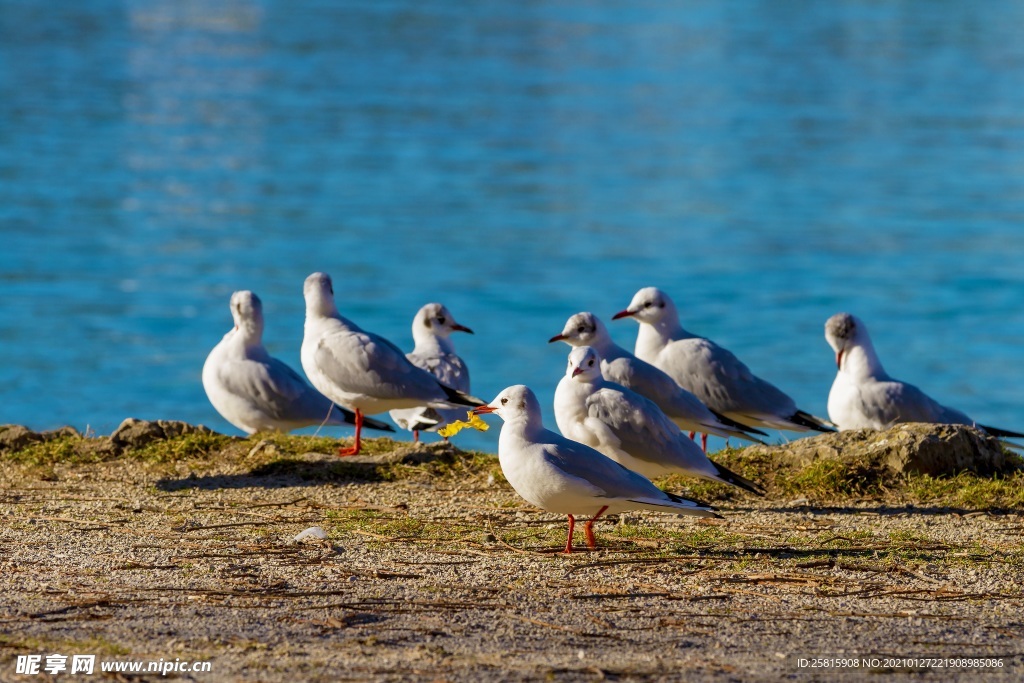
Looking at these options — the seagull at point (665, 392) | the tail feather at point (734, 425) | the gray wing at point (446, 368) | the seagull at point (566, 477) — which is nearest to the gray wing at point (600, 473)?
the seagull at point (566, 477)

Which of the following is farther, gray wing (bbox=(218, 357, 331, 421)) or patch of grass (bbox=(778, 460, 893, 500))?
gray wing (bbox=(218, 357, 331, 421))

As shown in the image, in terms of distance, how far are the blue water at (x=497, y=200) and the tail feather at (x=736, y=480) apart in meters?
3.98

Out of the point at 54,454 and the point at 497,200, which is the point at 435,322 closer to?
the point at 54,454

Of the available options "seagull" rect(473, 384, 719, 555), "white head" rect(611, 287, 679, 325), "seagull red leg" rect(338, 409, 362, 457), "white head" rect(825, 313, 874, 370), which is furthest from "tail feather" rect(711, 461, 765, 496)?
"white head" rect(825, 313, 874, 370)

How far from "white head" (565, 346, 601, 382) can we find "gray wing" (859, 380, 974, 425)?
337 centimetres

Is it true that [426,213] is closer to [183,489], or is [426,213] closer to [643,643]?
[183,489]

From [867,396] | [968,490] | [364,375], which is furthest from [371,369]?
[968,490]

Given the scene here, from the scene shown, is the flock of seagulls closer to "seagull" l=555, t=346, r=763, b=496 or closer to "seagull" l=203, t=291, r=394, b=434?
"seagull" l=203, t=291, r=394, b=434

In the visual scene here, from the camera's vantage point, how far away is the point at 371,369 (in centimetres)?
1013

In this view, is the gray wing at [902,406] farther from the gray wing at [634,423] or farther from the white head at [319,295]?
the white head at [319,295]

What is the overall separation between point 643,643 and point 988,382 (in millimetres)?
16695

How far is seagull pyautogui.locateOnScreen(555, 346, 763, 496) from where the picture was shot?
7.44 metres

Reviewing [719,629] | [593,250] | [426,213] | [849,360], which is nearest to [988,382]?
[593,250]

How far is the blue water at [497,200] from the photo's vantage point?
21266mm
